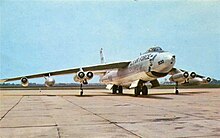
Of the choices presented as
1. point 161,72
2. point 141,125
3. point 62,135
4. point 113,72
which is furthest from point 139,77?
point 62,135

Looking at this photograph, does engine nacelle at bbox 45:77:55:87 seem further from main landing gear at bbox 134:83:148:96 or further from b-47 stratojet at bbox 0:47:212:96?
Result: main landing gear at bbox 134:83:148:96

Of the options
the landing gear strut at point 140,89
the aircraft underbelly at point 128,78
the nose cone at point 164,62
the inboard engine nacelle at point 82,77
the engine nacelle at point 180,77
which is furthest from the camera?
the engine nacelle at point 180,77

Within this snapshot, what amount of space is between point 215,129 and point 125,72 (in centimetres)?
1946

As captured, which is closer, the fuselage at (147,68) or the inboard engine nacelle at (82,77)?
the fuselage at (147,68)

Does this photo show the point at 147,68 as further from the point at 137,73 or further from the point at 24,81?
the point at 24,81

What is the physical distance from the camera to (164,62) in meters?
19.6

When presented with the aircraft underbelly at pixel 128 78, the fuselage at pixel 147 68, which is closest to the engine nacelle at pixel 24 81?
the aircraft underbelly at pixel 128 78

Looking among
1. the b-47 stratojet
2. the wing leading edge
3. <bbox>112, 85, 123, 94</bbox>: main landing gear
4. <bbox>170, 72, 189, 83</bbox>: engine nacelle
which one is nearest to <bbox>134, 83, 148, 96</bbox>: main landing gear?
the b-47 stratojet

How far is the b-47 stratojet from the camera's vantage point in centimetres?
2025

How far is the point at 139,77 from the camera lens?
74.2ft

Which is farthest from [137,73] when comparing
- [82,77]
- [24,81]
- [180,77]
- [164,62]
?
[24,81]

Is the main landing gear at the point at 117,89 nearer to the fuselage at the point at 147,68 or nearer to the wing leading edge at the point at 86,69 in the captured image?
the fuselage at the point at 147,68

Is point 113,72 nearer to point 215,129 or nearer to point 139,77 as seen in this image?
point 139,77

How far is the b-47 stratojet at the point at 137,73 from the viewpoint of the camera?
797 inches
